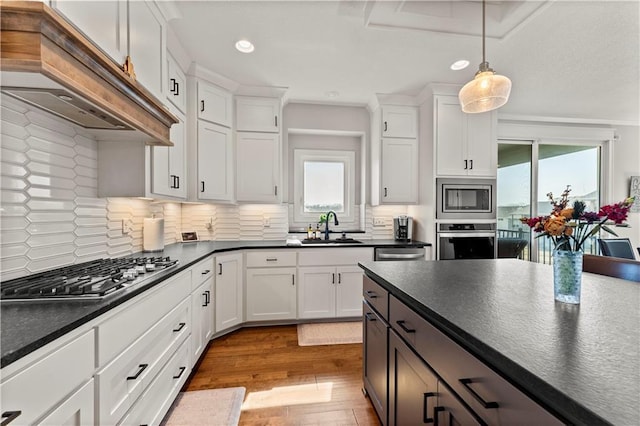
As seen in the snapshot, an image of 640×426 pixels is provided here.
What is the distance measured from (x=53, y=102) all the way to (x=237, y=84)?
2.06 m

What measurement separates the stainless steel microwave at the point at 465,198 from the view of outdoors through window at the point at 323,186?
131cm

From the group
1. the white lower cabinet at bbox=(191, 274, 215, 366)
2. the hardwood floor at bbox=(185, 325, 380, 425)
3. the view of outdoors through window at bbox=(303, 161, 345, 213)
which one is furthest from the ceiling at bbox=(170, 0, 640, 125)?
the hardwood floor at bbox=(185, 325, 380, 425)

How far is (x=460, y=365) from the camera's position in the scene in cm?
83

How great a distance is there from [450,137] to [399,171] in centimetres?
67

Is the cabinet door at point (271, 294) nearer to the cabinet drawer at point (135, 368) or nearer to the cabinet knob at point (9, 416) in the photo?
the cabinet drawer at point (135, 368)

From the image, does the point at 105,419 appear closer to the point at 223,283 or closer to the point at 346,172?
the point at 223,283

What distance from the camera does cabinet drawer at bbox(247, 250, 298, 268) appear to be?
2.99m

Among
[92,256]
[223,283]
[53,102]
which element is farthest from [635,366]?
[223,283]

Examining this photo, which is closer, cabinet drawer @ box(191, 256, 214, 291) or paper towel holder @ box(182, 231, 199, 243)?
cabinet drawer @ box(191, 256, 214, 291)

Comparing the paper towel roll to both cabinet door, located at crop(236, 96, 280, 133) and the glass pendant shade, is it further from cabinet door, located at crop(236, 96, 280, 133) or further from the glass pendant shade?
the glass pendant shade

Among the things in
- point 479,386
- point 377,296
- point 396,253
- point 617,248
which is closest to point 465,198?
point 396,253

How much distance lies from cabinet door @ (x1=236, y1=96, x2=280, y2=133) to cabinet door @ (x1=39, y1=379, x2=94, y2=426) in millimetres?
2766

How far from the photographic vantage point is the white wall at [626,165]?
14.2 ft

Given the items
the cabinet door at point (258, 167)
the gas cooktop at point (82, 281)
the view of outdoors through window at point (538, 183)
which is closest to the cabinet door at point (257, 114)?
the cabinet door at point (258, 167)
